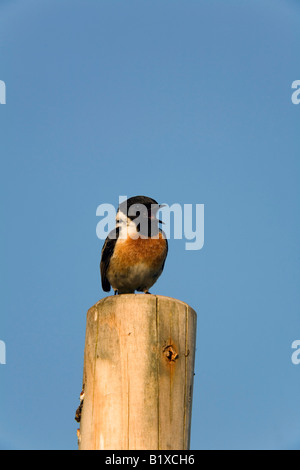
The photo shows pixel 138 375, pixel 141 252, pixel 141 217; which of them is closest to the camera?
pixel 138 375

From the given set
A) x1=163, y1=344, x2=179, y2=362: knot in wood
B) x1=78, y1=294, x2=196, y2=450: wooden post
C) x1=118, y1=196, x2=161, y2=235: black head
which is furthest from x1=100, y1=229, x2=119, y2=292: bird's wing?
x1=163, y1=344, x2=179, y2=362: knot in wood

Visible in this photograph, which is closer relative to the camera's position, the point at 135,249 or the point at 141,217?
the point at 135,249

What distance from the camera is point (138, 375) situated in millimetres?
4172

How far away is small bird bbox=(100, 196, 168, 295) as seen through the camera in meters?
7.41

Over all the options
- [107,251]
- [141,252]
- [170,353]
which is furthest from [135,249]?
[170,353]

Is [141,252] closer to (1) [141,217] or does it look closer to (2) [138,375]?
(1) [141,217]

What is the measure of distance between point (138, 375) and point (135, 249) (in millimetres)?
3319

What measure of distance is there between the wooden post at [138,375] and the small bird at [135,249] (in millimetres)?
2965

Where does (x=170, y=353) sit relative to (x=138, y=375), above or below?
above

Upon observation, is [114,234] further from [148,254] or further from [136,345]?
[136,345]

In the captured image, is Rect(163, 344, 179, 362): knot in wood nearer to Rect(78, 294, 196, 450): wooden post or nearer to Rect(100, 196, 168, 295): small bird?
Rect(78, 294, 196, 450): wooden post

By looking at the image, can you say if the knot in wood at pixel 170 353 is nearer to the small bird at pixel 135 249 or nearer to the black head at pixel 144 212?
the small bird at pixel 135 249

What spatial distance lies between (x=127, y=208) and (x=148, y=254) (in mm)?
693
